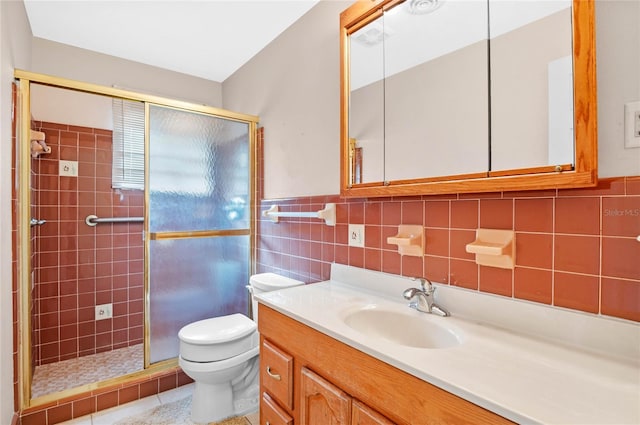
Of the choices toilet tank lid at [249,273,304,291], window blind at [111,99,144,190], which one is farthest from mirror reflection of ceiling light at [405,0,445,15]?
window blind at [111,99,144,190]

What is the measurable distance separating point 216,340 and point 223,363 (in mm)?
133

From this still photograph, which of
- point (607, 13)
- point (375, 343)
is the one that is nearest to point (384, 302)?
point (375, 343)

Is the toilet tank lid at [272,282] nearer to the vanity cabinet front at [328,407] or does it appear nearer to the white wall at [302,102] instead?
the white wall at [302,102]

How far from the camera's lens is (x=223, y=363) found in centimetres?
166

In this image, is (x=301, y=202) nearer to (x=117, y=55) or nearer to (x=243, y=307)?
(x=243, y=307)

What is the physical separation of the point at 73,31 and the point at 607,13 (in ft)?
9.08

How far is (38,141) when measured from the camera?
1934mm

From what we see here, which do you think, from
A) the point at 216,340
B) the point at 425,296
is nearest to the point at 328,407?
the point at 425,296

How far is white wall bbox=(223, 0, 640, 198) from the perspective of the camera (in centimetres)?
79

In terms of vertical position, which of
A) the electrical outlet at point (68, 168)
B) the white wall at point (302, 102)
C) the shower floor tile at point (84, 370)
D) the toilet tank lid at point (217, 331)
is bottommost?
the shower floor tile at point (84, 370)

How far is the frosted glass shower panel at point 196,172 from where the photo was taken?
199cm

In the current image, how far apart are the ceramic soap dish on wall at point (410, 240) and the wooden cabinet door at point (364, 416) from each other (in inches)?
23.4

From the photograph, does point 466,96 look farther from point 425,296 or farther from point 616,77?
point 425,296

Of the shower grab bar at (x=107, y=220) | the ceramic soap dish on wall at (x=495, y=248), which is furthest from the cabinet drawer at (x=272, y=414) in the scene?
the shower grab bar at (x=107, y=220)
